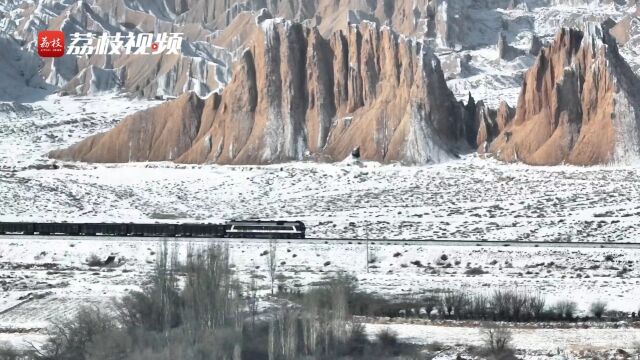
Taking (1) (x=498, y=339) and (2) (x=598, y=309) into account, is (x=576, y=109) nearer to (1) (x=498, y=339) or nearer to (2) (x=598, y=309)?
(2) (x=598, y=309)

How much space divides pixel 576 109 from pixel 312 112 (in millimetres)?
28660

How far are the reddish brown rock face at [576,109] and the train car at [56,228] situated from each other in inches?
1895

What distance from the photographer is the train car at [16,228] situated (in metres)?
59.7

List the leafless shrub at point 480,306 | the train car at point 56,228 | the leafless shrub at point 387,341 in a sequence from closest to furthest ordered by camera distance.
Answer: the leafless shrub at point 387,341 < the leafless shrub at point 480,306 < the train car at point 56,228

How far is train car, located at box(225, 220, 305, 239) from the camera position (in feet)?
183

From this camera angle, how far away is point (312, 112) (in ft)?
356

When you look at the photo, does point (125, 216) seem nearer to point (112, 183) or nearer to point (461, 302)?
point (112, 183)

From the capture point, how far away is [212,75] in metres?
193

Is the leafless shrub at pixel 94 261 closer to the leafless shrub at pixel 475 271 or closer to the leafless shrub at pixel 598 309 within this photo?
the leafless shrub at pixel 475 271

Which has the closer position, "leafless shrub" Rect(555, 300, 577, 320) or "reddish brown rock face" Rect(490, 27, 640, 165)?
"leafless shrub" Rect(555, 300, 577, 320)

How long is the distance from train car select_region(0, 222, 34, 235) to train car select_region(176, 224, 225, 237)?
939 cm

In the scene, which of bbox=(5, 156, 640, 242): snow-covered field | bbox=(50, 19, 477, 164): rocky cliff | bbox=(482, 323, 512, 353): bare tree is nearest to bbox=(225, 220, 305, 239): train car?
bbox=(5, 156, 640, 242): snow-covered field

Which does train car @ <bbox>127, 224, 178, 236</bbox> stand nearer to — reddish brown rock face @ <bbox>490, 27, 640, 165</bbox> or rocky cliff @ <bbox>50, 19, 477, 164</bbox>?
rocky cliff @ <bbox>50, 19, 477, 164</bbox>

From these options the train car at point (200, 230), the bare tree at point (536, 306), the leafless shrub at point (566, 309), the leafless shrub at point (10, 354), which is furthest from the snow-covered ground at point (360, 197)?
the leafless shrub at point (10, 354)
